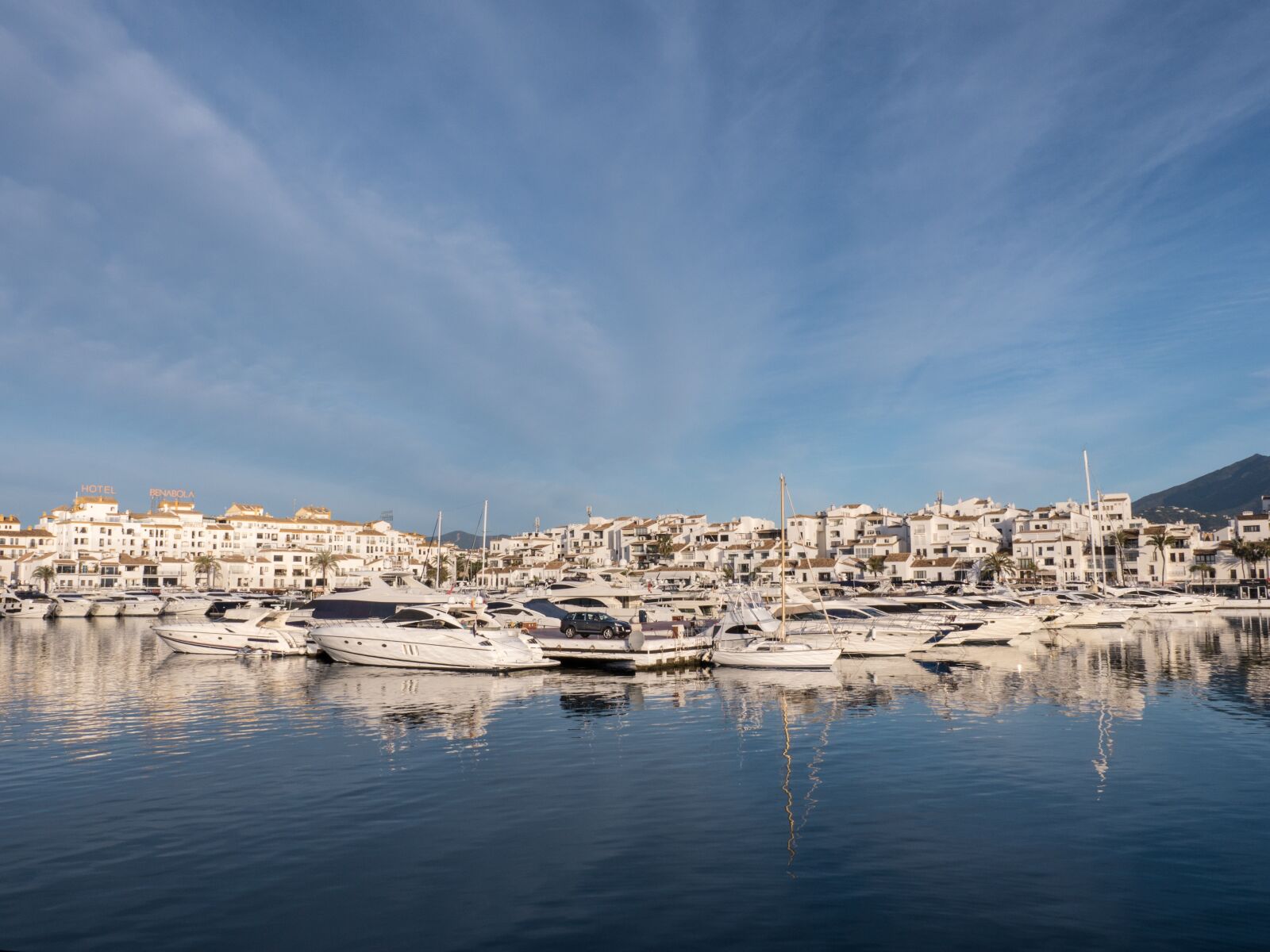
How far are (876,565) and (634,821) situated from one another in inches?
4788

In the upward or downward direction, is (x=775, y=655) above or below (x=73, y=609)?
below

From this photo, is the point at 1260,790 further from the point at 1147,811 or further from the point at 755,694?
the point at 755,694

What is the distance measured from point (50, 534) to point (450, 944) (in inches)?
7294

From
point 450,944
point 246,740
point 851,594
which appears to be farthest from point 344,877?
point 851,594

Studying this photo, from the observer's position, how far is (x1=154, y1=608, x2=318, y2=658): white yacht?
43.8 metres

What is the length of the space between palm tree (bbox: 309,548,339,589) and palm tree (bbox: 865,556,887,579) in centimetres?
9059

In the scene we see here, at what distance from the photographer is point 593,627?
151 feet

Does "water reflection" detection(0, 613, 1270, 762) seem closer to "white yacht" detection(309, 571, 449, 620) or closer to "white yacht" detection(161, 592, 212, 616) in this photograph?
"white yacht" detection(309, 571, 449, 620)

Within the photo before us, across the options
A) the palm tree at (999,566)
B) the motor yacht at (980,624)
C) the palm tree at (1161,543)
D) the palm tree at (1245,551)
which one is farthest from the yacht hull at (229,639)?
the palm tree at (1245,551)

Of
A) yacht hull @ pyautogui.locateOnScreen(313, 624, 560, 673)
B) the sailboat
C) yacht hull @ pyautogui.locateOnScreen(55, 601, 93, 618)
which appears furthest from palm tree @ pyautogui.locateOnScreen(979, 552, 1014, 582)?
yacht hull @ pyautogui.locateOnScreen(55, 601, 93, 618)

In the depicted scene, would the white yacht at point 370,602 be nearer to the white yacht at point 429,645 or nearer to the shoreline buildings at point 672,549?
the white yacht at point 429,645

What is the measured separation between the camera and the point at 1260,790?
1697 cm

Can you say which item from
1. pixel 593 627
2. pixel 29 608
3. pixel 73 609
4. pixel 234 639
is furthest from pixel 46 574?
pixel 593 627

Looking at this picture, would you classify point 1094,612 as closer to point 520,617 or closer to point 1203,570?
point 520,617
